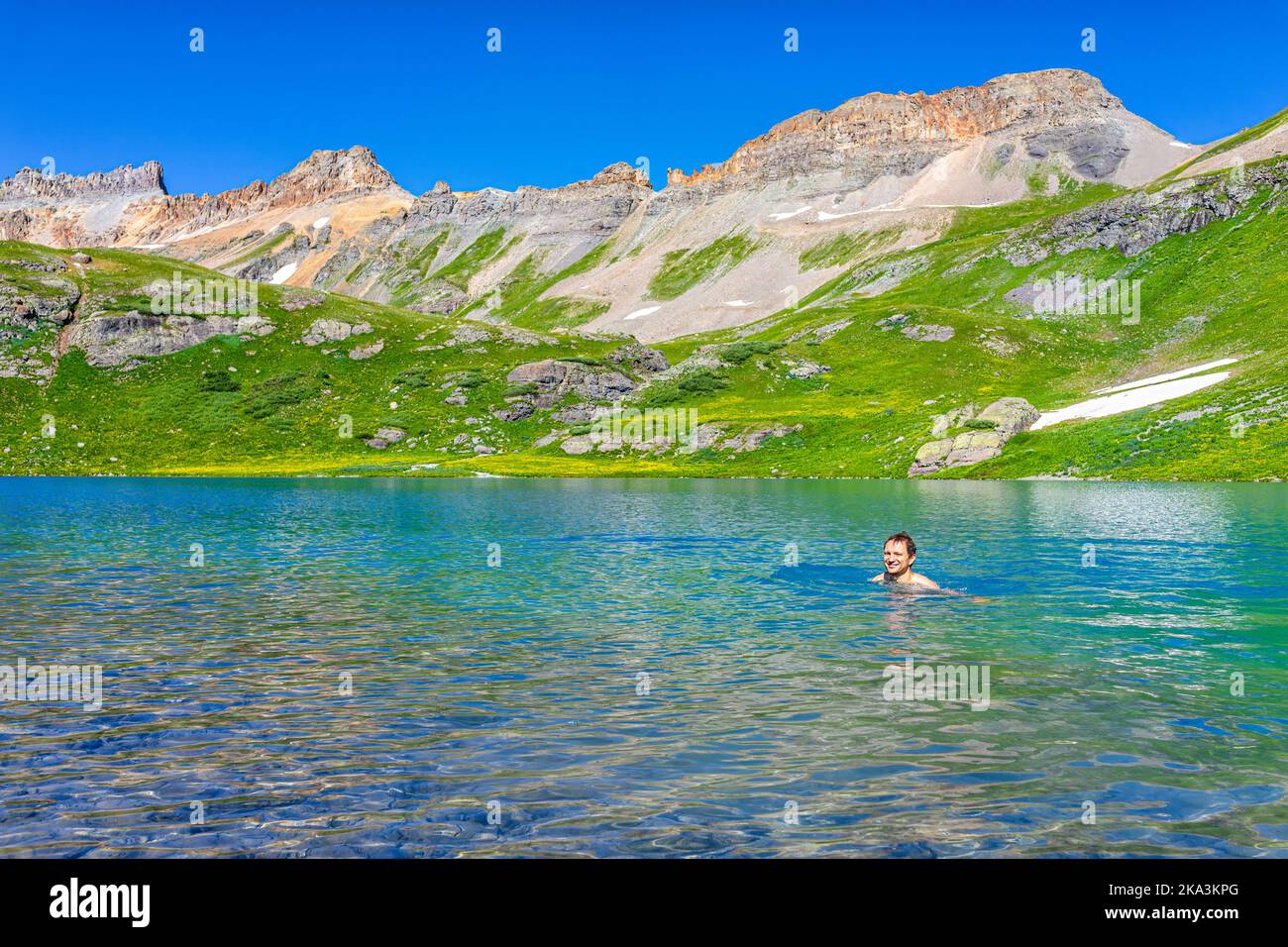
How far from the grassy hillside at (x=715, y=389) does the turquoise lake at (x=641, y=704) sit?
74.4 m

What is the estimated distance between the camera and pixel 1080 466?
103250 millimetres

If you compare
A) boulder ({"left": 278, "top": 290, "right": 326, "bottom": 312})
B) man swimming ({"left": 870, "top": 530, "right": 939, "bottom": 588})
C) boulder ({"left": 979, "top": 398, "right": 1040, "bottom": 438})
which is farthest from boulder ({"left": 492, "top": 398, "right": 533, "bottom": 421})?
man swimming ({"left": 870, "top": 530, "right": 939, "bottom": 588})

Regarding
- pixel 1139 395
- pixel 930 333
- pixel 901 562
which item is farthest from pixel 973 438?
pixel 901 562

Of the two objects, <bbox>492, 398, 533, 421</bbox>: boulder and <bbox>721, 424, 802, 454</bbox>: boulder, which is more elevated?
<bbox>492, 398, 533, 421</bbox>: boulder

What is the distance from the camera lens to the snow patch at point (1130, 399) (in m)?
122

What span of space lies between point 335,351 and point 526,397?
42266 millimetres

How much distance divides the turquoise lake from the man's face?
92cm

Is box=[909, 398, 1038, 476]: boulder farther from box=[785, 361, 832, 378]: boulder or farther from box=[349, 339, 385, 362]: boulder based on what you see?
box=[349, 339, 385, 362]: boulder

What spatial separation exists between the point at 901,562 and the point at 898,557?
0.20 meters

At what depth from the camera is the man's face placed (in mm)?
29484

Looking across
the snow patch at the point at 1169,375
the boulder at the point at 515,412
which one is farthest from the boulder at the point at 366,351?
the snow patch at the point at 1169,375

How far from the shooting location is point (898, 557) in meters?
29.7

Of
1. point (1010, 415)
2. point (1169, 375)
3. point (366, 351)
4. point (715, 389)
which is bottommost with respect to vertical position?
point (1010, 415)

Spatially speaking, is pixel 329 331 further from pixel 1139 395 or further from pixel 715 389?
pixel 1139 395
